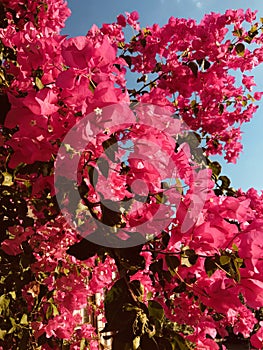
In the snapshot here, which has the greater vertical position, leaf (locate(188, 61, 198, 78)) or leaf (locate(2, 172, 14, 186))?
leaf (locate(188, 61, 198, 78))

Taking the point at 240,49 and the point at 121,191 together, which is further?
the point at 240,49

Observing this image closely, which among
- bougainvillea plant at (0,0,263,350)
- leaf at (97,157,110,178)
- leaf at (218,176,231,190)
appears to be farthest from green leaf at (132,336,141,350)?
leaf at (218,176,231,190)

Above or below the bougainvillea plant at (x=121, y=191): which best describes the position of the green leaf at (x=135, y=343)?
below

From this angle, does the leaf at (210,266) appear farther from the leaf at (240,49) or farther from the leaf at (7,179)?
the leaf at (240,49)

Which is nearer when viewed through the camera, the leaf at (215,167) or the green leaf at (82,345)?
the leaf at (215,167)

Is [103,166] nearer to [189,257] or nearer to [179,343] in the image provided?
[189,257]

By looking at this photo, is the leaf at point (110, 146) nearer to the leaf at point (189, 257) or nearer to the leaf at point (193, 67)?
the leaf at point (189, 257)

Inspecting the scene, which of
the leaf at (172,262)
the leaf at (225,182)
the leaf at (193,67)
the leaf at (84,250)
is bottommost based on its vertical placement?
the leaf at (84,250)

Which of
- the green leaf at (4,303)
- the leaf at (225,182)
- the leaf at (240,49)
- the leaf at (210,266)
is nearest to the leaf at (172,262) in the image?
the leaf at (210,266)

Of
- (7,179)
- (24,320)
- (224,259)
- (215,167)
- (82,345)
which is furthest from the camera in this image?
(82,345)

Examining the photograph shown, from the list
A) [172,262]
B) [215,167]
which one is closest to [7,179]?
[172,262]

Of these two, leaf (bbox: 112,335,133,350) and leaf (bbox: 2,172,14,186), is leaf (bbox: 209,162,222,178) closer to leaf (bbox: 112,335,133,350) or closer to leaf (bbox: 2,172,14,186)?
leaf (bbox: 2,172,14,186)

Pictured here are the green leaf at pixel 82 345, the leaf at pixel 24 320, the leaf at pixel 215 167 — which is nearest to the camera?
the leaf at pixel 215 167

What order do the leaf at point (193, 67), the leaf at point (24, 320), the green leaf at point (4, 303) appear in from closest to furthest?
the green leaf at point (4, 303) → the leaf at point (24, 320) → the leaf at point (193, 67)
